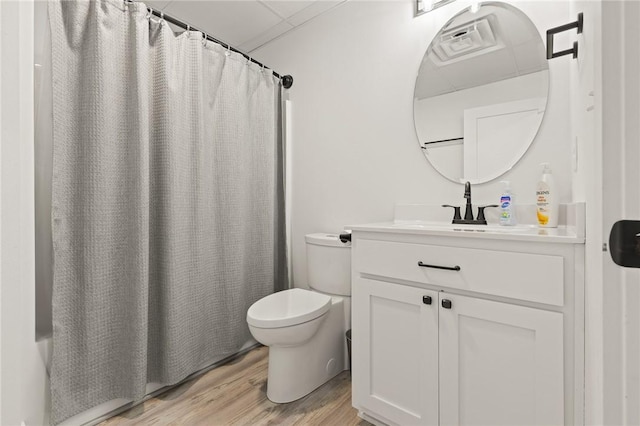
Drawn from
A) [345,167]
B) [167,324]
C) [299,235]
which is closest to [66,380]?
[167,324]

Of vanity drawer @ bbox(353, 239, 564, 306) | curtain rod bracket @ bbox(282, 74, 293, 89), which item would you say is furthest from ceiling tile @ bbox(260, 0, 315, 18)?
vanity drawer @ bbox(353, 239, 564, 306)

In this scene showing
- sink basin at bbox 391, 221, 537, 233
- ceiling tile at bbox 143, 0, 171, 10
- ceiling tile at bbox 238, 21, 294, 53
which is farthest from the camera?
ceiling tile at bbox 238, 21, 294, 53

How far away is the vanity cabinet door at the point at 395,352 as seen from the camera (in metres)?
1.13

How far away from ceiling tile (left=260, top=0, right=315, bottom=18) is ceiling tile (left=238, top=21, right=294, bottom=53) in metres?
0.13

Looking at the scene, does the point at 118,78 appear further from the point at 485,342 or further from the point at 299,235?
the point at 485,342

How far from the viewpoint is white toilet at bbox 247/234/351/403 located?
1431mm

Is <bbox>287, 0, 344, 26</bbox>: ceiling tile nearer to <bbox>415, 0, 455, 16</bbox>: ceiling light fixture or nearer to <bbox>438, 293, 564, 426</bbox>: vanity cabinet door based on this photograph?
<bbox>415, 0, 455, 16</bbox>: ceiling light fixture

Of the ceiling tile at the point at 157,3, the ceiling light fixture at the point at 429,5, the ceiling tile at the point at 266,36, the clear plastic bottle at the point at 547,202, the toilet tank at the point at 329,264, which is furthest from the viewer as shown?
the ceiling tile at the point at 266,36

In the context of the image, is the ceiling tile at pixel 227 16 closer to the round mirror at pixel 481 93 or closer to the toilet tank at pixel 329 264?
the round mirror at pixel 481 93

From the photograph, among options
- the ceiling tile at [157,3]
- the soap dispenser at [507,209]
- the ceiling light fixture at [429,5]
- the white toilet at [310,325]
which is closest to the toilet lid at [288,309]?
the white toilet at [310,325]

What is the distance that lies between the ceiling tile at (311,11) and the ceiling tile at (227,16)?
0.11 metres

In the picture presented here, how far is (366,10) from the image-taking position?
1.88 metres

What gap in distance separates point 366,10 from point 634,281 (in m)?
1.99

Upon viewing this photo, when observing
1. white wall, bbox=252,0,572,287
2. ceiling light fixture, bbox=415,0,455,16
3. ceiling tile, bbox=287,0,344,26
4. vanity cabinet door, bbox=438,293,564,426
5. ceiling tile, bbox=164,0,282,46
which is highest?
ceiling tile, bbox=287,0,344,26
